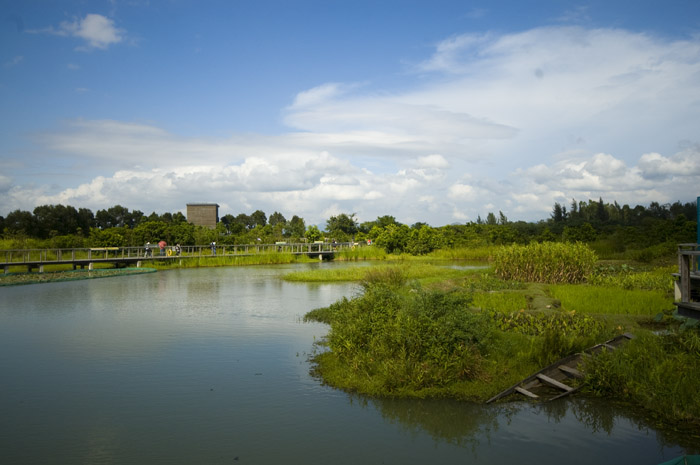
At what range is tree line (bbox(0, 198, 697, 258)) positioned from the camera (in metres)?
30.4

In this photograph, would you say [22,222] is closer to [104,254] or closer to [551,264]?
[104,254]

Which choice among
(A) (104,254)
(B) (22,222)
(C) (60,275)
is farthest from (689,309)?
(B) (22,222)

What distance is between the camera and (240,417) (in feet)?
23.0

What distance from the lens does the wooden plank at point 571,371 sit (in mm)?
7320

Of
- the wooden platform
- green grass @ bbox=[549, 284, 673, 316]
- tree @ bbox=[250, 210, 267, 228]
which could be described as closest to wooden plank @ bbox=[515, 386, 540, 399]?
the wooden platform

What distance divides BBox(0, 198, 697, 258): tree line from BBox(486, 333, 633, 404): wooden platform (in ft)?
62.7

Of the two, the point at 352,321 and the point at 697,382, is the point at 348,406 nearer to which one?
the point at 352,321

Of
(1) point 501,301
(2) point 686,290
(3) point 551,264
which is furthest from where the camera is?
(3) point 551,264

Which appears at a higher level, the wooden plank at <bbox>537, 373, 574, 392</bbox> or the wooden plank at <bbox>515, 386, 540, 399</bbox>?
the wooden plank at <bbox>537, 373, 574, 392</bbox>

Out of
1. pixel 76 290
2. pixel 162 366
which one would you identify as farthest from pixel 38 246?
pixel 162 366

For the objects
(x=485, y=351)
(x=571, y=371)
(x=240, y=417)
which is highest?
(x=485, y=351)

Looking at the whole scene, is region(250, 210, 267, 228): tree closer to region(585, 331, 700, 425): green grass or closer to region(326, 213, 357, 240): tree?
region(326, 213, 357, 240): tree

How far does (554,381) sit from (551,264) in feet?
37.5

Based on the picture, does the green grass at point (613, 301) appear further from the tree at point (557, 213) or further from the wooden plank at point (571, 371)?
the tree at point (557, 213)
